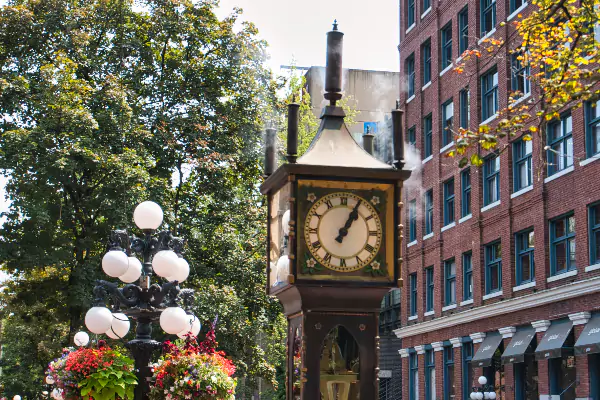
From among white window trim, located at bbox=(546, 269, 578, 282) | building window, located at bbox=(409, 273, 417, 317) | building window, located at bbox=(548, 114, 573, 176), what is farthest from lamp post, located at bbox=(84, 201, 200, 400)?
building window, located at bbox=(409, 273, 417, 317)

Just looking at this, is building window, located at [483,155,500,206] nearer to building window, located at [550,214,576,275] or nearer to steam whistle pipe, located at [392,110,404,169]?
building window, located at [550,214,576,275]

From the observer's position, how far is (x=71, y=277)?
3262 cm

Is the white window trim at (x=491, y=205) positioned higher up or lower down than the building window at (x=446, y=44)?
lower down

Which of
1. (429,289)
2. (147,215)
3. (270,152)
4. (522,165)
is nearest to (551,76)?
(270,152)

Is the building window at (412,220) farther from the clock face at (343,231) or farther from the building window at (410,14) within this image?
the clock face at (343,231)

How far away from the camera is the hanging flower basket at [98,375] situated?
44.4ft

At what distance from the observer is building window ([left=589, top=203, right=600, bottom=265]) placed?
31.2 metres

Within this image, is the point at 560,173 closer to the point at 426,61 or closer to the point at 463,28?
the point at 463,28

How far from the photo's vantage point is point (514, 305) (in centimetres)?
3600

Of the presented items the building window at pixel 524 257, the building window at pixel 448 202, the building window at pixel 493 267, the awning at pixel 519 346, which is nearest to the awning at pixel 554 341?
the awning at pixel 519 346

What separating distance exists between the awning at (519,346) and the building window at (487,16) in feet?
37.8

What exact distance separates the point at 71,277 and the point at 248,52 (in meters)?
9.92

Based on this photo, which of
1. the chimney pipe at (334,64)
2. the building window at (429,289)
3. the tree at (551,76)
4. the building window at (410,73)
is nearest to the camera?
the chimney pipe at (334,64)

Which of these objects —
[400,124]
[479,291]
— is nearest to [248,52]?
[479,291]
